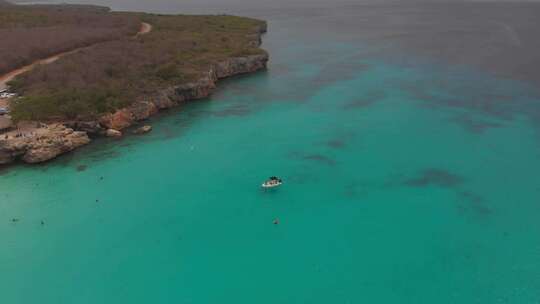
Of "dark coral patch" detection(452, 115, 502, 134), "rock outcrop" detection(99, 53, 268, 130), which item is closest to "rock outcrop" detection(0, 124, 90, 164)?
"rock outcrop" detection(99, 53, 268, 130)

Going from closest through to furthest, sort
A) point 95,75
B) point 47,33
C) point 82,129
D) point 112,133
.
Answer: point 82,129
point 112,133
point 95,75
point 47,33

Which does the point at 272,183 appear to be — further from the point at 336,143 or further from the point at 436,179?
the point at 436,179

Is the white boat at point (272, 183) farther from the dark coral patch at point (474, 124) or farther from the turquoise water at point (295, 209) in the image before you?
the dark coral patch at point (474, 124)

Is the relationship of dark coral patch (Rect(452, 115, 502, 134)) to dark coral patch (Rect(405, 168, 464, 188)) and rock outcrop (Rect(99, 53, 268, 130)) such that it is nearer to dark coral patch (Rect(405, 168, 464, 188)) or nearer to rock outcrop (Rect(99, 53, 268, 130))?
dark coral patch (Rect(405, 168, 464, 188))

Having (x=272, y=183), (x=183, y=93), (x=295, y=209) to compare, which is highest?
(x=183, y=93)

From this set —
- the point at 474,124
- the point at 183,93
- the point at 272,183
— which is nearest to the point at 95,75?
the point at 183,93

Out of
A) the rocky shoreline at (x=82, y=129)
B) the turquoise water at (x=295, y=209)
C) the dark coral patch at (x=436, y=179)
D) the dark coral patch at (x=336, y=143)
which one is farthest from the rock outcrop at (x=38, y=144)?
the dark coral patch at (x=436, y=179)

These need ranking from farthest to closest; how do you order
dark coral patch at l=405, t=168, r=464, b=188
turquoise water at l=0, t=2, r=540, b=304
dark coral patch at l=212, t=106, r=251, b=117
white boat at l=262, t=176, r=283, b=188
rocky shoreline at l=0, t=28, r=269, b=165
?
dark coral patch at l=212, t=106, r=251, b=117
rocky shoreline at l=0, t=28, r=269, b=165
white boat at l=262, t=176, r=283, b=188
dark coral patch at l=405, t=168, r=464, b=188
turquoise water at l=0, t=2, r=540, b=304
